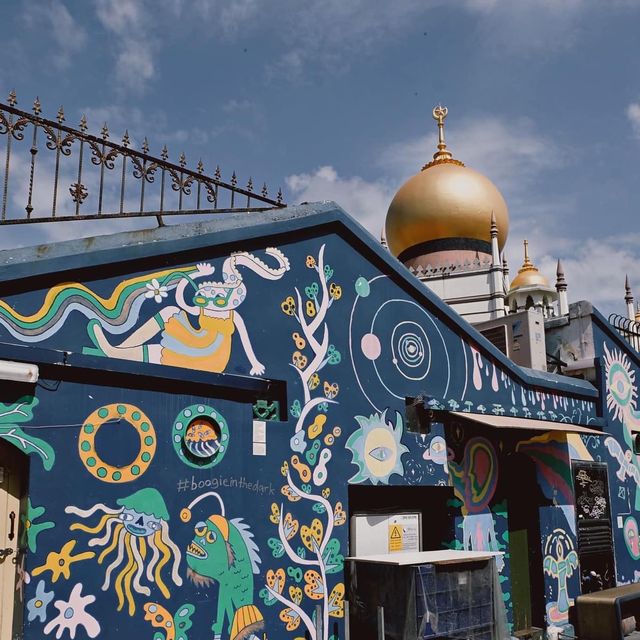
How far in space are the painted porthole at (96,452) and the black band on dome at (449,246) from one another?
23.7m

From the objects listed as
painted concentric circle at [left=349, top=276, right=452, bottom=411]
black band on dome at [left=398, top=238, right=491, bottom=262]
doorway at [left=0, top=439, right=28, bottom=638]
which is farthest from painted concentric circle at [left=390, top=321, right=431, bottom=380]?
black band on dome at [left=398, top=238, right=491, bottom=262]

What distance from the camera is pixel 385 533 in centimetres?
762

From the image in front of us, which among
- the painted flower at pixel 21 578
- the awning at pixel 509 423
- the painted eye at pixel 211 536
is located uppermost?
the awning at pixel 509 423

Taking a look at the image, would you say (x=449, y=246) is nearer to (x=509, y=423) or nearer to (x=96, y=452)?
(x=509, y=423)

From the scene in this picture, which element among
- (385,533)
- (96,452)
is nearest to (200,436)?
(96,452)

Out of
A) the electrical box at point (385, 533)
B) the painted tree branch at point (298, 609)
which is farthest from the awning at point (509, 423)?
the painted tree branch at point (298, 609)

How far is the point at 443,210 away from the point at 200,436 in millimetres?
24074

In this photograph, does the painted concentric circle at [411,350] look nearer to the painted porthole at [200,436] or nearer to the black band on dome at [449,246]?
the painted porthole at [200,436]

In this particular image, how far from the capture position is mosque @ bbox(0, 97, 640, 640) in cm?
523

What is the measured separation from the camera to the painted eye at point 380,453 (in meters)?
7.37

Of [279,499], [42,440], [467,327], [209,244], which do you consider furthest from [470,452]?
[42,440]

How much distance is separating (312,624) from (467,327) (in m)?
3.96

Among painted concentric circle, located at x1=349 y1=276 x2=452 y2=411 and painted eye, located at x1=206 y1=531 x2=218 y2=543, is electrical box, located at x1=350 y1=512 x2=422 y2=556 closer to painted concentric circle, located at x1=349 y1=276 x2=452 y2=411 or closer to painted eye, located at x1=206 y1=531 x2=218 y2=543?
painted concentric circle, located at x1=349 y1=276 x2=452 y2=411

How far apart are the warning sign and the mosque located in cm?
5
